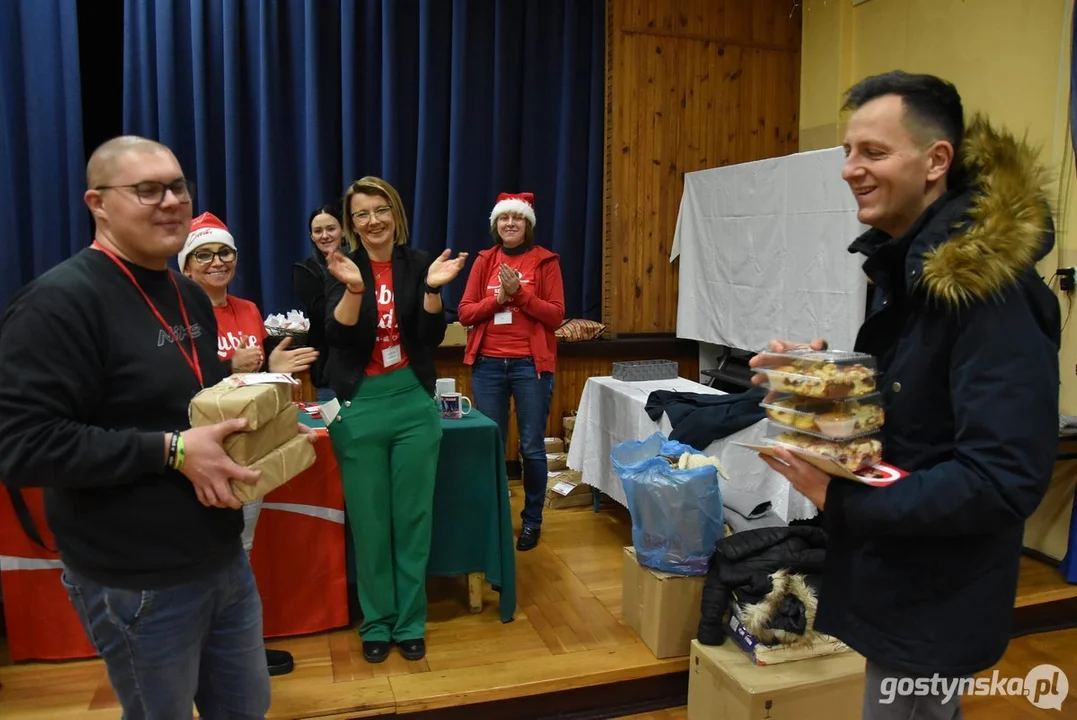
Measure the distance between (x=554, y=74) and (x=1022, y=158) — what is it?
387cm

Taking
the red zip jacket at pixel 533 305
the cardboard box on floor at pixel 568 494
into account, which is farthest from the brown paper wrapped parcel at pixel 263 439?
the cardboard box on floor at pixel 568 494

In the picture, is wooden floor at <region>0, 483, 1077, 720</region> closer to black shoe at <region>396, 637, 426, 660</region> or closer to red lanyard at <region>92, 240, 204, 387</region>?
black shoe at <region>396, 637, 426, 660</region>

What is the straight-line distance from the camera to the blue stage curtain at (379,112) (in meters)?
3.98

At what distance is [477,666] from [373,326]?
3.58 ft

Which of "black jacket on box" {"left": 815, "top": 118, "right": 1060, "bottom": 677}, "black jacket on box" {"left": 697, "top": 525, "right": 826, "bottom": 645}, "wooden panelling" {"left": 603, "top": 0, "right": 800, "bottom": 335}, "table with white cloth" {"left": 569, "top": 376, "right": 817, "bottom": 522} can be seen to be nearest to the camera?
"black jacket on box" {"left": 815, "top": 118, "right": 1060, "bottom": 677}

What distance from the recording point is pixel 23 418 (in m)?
1.12

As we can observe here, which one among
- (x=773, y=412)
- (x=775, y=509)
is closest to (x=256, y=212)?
(x=775, y=509)

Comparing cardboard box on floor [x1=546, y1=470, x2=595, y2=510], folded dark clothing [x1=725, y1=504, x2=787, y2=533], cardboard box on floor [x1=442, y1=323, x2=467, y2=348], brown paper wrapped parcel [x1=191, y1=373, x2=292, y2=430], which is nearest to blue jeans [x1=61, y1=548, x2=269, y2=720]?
brown paper wrapped parcel [x1=191, y1=373, x2=292, y2=430]

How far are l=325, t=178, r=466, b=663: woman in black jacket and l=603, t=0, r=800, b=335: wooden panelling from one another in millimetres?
2538

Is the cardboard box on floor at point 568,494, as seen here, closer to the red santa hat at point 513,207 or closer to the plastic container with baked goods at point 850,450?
the red santa hat at point 513,207

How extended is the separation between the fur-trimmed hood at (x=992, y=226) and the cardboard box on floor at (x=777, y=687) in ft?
4.40

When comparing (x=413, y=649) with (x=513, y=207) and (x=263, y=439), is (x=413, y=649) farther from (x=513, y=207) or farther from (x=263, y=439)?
(x=513, y=207)

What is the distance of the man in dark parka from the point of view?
1003mm

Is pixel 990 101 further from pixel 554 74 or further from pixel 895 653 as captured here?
pixel 895 653
